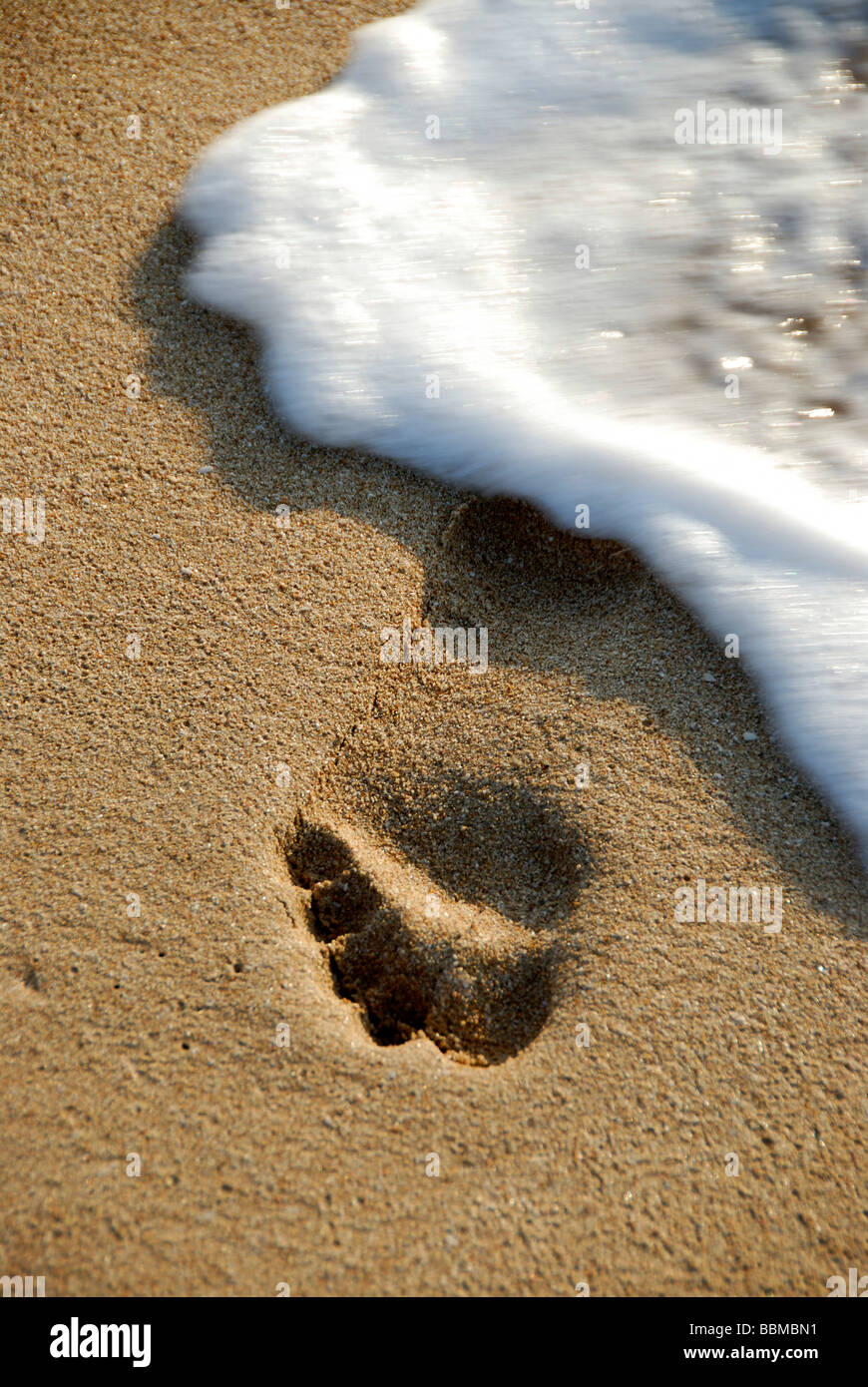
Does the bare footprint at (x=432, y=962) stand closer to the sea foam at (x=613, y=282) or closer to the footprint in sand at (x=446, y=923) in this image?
the footprint in sand at (x=446, y=923)

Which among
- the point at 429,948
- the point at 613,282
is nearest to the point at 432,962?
the point at 429,948

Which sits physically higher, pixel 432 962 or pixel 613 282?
pixel 613 282

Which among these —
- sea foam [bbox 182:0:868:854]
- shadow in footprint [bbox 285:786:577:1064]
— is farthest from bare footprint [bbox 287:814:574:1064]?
sea foam [bbox 182:0:868:854]

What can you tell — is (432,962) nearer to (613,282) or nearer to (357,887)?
(357,887)

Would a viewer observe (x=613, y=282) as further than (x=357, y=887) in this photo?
Yes

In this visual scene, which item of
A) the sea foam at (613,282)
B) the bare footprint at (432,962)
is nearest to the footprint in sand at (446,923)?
the bare footprint at (432,962)

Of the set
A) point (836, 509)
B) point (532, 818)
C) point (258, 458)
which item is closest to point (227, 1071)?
point (532, 818)

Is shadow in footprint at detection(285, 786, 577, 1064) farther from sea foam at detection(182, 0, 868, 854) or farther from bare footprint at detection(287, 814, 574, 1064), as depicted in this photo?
sea foam at detection(182, 0, 868, 854)
